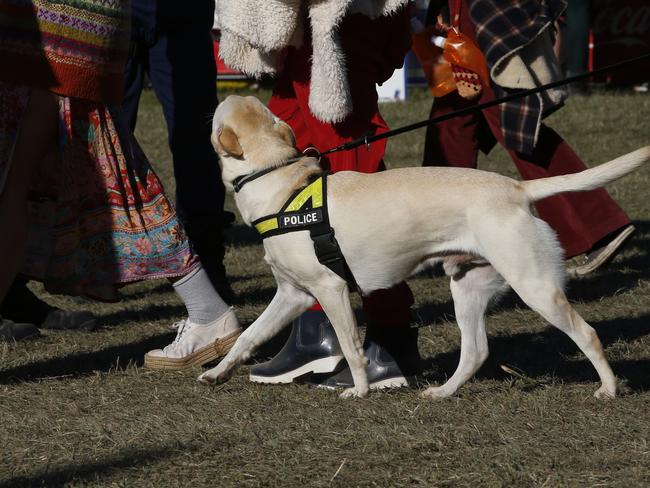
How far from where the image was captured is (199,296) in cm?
419

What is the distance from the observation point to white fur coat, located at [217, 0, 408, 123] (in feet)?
12.0

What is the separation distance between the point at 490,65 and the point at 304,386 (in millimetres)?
2006

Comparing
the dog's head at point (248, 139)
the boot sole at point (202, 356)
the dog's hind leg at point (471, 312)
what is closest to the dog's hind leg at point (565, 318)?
the dog's hind leg at point (471, 312)


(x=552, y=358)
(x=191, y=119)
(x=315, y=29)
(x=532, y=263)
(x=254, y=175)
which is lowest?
(x=552, y=358)

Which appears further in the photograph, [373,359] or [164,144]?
[164,144]

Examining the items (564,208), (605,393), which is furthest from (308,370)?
(564,208)

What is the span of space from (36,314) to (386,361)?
1.80 m

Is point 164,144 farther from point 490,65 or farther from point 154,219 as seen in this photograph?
point 154,219

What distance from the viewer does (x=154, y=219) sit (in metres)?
4.09

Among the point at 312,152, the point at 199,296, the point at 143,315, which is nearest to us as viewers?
the point at 312,152

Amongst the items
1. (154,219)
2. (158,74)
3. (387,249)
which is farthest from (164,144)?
(387,249)

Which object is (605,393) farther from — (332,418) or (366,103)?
(366,103)

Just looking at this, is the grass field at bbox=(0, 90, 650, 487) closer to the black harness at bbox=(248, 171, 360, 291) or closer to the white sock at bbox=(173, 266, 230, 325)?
the white sock at bbox=(173, 266, 230, 325)

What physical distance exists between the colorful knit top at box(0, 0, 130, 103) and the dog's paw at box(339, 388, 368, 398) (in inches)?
52.0
